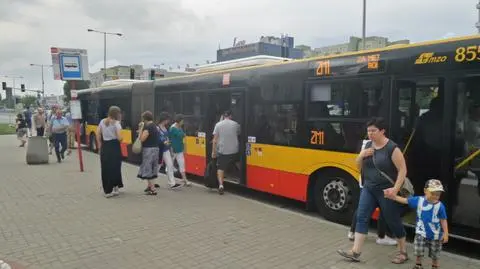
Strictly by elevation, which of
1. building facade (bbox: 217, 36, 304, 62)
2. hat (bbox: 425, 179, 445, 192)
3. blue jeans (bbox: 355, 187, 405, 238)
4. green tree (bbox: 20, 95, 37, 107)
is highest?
building facade (bbox: 217, 36, 304, 62)

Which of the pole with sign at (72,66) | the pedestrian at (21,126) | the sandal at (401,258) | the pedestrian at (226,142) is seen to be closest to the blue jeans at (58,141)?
the pole with sign at (72,66)

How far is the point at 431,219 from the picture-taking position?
4.49m

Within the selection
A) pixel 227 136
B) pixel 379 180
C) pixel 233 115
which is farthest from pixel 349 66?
pixel 233 115

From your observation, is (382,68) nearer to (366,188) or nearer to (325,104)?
(325,104)

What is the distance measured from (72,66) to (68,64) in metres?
0.13

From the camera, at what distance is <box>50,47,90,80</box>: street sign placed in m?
12.3

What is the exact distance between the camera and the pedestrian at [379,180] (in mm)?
4707

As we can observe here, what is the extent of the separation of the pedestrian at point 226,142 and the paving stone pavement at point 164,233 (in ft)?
2.38

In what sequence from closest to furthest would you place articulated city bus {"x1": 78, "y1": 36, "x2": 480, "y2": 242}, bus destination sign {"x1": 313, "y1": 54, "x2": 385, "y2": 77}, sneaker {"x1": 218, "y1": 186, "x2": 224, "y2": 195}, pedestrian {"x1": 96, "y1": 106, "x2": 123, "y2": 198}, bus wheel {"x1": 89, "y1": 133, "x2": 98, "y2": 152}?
articulated city bus {"x1": 78, "y1": 36, "x2": 480, "y2": 242} → bus destination sign {"x1": 313, "y1": 54, "x2": 385, "y2": 77} → pedestrian {"x1": 96, "y1": 106, "x2": 123, "y2": 198} → sneaker {"x1": 218, "y1": 186, "x2": 224, "y2": 195} → bus wheel {"x1": 89, "y1": 133, "x2": 98, "y2": 152}

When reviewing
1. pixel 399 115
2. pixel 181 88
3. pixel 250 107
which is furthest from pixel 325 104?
pixel 181 88

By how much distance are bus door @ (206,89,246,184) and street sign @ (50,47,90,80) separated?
4.93 metres

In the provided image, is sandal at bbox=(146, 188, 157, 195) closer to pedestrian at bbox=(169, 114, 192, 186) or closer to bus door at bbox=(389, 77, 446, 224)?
pedestrian at bbox=(169, 114, 192, 186)

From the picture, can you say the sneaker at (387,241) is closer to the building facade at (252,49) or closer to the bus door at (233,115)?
the bus door at (233,115)

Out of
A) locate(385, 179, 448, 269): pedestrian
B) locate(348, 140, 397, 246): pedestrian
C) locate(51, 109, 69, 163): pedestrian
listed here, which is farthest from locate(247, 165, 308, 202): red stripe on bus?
locate(51, 109, 69, 163): pedestrian
